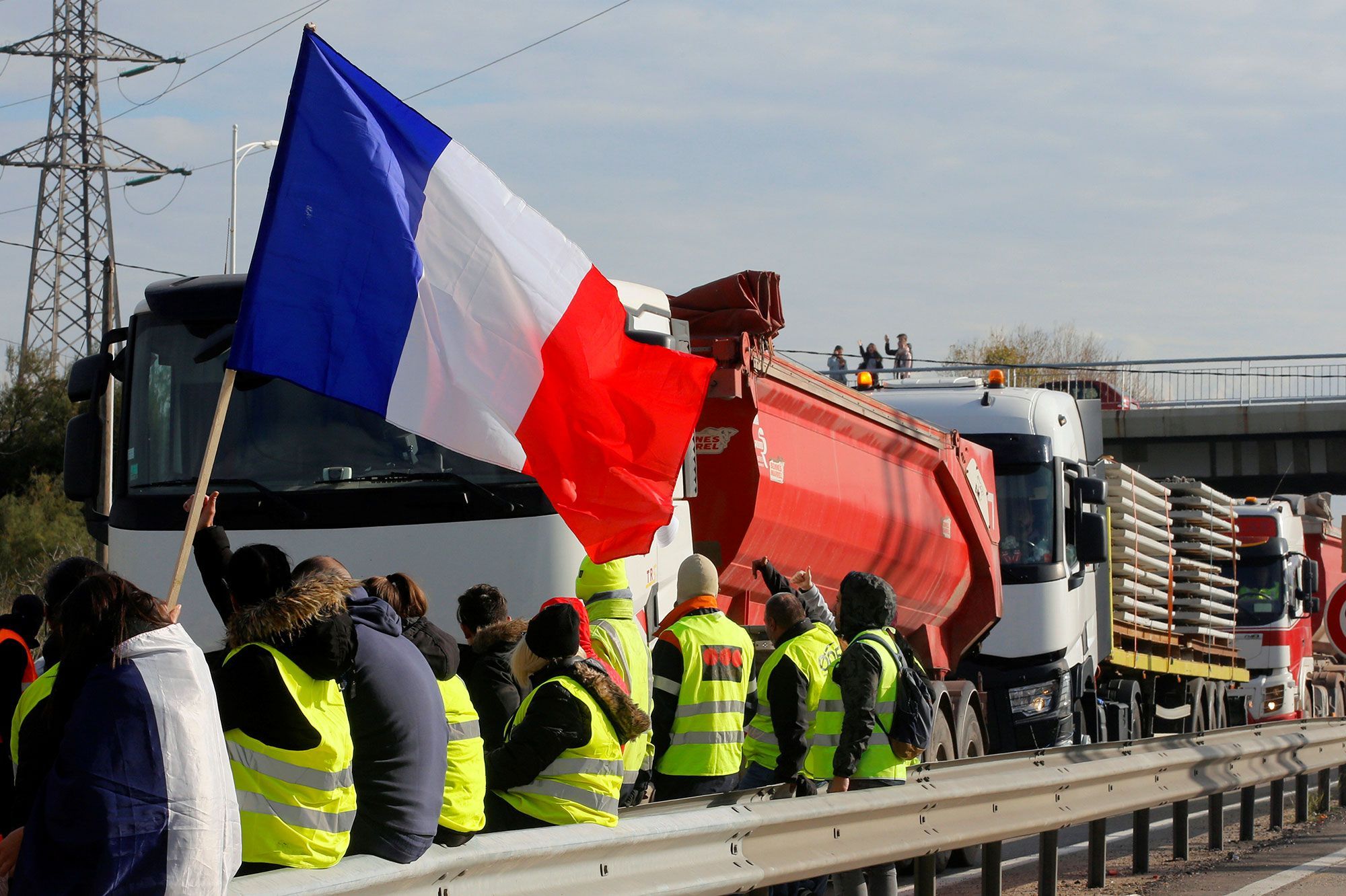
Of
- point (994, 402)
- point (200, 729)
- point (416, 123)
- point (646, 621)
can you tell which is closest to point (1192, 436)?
point (994, 402)

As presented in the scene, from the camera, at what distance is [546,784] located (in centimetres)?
Answer: 599

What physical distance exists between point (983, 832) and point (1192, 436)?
33.9 metres

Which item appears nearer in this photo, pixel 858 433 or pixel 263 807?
pixel 263 807

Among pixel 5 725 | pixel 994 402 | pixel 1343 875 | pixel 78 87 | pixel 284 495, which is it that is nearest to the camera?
pixel 5 725

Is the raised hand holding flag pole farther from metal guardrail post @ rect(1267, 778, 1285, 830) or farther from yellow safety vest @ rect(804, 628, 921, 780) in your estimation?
metal guardrail post @ rect(1267, 778, 1285, 830)

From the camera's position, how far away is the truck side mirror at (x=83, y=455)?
912 centimetres

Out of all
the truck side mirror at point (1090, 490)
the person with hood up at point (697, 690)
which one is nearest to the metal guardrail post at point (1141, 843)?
the person with hood up at point (697, 690)

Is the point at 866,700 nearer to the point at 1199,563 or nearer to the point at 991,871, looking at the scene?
the point at 991,871

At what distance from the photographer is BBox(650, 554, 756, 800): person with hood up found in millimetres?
7641

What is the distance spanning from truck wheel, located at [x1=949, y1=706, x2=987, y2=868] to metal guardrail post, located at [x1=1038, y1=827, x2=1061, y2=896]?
2.42m

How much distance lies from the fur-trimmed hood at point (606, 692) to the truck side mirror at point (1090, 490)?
10191mm

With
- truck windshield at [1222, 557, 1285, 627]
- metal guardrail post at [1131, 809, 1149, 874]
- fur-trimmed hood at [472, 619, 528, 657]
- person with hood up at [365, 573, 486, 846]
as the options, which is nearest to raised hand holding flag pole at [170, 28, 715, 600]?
fur-trimmed hood at [472, 619, 528, 657]

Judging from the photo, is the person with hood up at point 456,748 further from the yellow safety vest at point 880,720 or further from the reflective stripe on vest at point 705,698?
the yellow safety vest at point 880,720

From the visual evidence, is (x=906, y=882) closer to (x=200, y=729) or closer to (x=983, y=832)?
(x=983, y=832)
